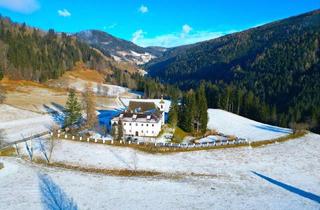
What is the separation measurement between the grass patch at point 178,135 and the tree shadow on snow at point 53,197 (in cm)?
3365

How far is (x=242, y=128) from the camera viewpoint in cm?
9144

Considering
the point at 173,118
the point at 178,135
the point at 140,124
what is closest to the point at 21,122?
the point at 140,124

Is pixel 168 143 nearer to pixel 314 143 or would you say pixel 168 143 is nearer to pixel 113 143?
pixel 113 143

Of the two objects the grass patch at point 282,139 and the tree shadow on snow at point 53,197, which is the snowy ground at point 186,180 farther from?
the grass patch at point 282,139

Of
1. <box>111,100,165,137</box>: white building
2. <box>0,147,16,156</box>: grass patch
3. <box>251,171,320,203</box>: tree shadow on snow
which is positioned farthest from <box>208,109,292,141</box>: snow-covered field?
<box>0,147,16,156</box>: grass patch

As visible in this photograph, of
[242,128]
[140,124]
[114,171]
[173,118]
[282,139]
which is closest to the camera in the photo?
[114,171]

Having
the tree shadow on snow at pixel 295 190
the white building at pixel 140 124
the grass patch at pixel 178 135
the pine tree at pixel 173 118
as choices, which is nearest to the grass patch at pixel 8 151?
the white building at pixel 140 124

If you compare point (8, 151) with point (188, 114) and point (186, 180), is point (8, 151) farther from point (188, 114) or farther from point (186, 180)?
point (188, 114)

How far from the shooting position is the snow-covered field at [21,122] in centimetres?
7544

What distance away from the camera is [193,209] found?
3884 centimetres

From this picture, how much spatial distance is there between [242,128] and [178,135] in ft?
63.8

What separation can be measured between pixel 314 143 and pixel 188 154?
28158mm

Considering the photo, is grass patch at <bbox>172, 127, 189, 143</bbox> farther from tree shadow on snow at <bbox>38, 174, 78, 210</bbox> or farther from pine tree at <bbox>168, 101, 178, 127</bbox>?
tree shadow on snow at <bbox>38, 174, 78, 210</bbox>

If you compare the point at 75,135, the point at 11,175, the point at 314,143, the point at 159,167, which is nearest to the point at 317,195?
the point at 159,167
